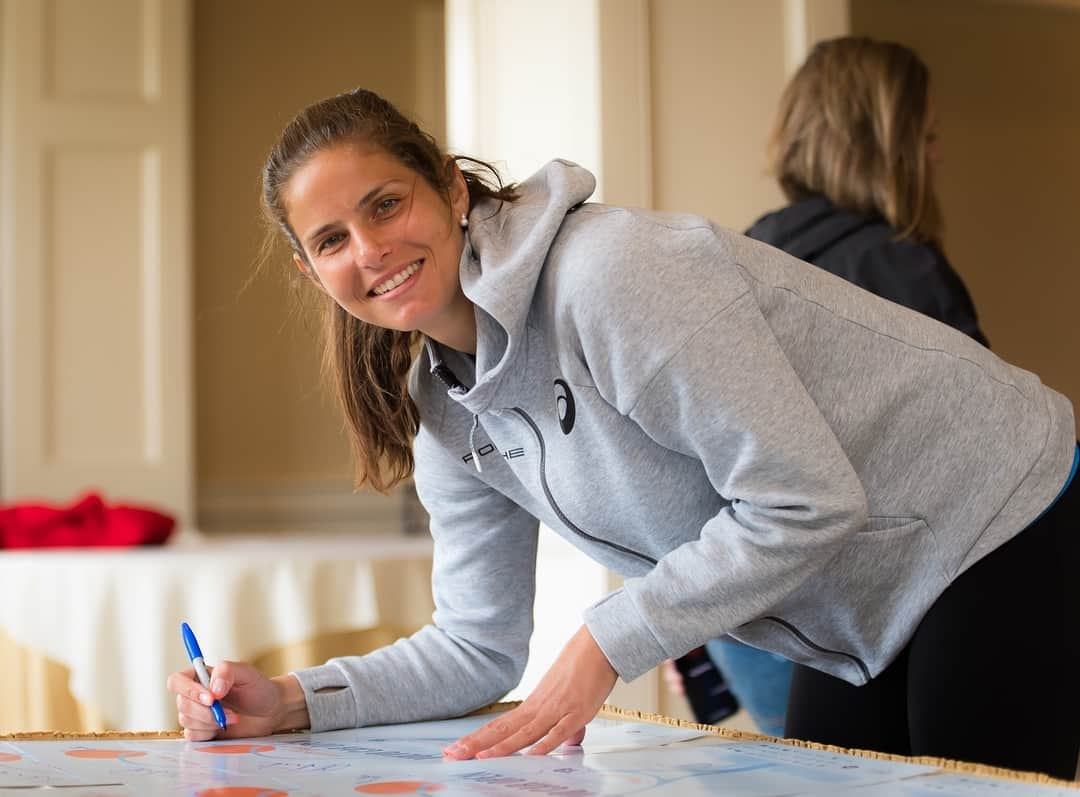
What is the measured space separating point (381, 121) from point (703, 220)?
1.00 feet

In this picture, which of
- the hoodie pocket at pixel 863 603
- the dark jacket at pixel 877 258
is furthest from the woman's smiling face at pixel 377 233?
the dark jacket at pixel 877 258

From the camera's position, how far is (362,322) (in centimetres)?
131

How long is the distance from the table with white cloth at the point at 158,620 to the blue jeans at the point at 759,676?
0.69 metres

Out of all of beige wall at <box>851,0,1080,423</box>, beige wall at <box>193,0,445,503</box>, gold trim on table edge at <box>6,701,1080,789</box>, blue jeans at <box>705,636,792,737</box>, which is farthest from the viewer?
beige wall at <box>193,0,445,503</box>

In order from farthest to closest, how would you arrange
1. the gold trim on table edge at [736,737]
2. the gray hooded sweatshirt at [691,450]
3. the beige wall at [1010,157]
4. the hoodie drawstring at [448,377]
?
the beige wall at [1010,157] < the hoodie drawstring at [448,377] < the gray hooded sweatshirt at [691,450] < the gold trim on table edge at [736,737]

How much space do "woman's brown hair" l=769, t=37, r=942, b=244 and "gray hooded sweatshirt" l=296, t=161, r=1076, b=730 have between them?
811mm

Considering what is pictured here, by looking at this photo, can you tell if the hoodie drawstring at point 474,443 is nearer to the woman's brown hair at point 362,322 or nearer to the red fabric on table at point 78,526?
the woman's brown hair at point 362,322

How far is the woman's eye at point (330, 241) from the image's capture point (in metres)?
1.15

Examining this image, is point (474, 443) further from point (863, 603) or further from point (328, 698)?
point (863, 603)

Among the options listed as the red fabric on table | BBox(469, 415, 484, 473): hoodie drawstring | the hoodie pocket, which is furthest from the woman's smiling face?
the red fabric on table

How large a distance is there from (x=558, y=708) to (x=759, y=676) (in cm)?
102

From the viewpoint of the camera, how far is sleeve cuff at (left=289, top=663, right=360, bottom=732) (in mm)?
1238

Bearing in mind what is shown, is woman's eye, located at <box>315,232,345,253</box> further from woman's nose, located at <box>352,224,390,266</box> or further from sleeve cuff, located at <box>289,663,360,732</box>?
sleeve cuff, located at <box>289,663,360,732</box>

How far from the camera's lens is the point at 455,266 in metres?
1.15
